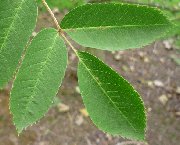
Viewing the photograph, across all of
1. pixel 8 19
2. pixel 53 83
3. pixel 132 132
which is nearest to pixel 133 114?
pixel 132 132

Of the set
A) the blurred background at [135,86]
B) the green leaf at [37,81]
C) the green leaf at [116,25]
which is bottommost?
the blurred background at [135,86]

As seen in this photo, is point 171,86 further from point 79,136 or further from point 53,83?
point 53,83

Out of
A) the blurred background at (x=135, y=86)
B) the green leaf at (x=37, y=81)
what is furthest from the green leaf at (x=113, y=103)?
the blurred background at (x=135, y=86)

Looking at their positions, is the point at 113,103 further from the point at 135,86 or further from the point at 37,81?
the point at 135,86

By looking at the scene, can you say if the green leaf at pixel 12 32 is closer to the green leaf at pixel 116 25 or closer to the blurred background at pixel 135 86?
the green leaf at pixel 116 25

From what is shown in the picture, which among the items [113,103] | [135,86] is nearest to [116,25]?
[113,103]

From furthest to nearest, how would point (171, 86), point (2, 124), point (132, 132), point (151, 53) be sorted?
point (151, 53)
point (171, 86)
point (2, 124)
point (132, 132)

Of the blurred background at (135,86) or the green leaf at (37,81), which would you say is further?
the blurred background at (135,86)

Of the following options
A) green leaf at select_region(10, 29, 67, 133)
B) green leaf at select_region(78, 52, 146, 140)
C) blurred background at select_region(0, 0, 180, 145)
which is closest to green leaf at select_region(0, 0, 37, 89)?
green leaf at select_region(10, 29, 67, 133)
